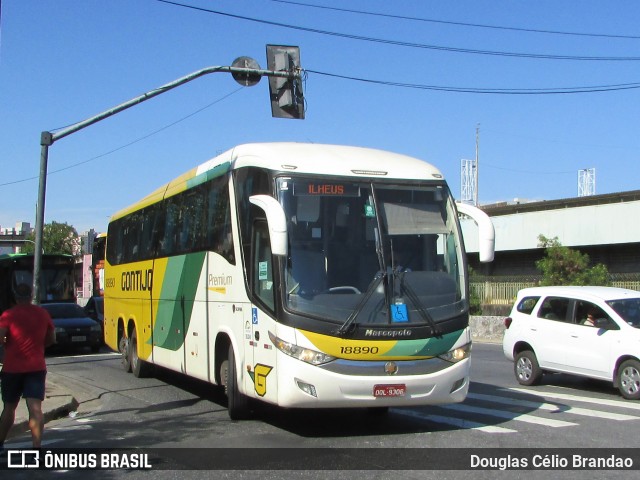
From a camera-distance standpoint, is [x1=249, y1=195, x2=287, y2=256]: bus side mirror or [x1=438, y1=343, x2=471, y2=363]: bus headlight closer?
[x1=249, y1=195, x2=287, y2=256]: bus side mirror

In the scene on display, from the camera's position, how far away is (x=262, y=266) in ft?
33.7

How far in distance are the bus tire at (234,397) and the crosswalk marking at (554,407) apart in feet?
13.6

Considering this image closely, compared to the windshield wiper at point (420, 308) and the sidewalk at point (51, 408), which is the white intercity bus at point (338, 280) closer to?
the windshield wiper at point (420, 308)

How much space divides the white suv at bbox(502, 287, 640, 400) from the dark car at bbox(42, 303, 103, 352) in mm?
14024

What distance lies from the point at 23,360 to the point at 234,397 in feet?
10.8

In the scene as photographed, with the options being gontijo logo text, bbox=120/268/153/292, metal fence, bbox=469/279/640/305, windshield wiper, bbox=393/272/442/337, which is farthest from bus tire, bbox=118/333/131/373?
metal fence, bbox=469/279/640/305

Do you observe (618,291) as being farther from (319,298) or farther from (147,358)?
(147,358)

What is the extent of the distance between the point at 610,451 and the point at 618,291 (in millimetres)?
6099

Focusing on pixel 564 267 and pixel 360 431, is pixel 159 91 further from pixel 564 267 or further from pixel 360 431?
pixel 564 267

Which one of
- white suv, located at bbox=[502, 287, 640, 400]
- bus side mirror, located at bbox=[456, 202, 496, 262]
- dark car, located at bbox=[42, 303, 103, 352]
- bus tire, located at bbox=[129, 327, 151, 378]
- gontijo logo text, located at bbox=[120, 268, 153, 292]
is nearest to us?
bus side mirror, located at bbox=[456, 202, 496, 262]

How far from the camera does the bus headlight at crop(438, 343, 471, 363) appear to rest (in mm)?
9914

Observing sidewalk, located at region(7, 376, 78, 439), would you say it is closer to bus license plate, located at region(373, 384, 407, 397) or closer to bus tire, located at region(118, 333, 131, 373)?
bus tire, located at region(118, 333, 131, 373)

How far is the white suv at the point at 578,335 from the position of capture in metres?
13.3

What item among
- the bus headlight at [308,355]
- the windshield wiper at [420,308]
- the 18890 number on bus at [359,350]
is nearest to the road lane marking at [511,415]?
the windshield wiper at [420,308]
